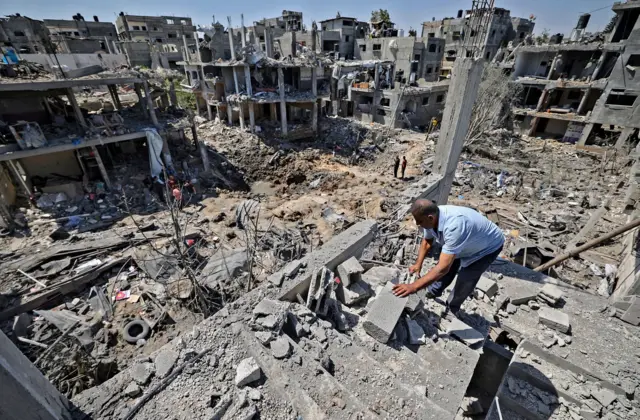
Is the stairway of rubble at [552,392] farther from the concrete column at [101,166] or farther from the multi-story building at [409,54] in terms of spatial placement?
the multi-story building at [409,54]

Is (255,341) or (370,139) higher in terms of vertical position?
(255,341)

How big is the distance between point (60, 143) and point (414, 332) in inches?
641

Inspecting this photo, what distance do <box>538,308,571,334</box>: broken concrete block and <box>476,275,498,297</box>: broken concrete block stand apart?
0.76 meters

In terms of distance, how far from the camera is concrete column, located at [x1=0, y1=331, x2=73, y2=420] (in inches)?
90.2

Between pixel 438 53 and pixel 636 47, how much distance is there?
53.9 ft

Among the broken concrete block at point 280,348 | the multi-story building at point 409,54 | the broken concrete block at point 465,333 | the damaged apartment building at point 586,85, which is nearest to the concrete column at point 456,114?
the broken concrete block at point 465,333

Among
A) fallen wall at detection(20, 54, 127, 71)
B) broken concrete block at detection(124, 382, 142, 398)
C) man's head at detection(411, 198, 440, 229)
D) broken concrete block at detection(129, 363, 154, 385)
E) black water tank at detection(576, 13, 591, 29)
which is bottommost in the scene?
broken concrete block at detection(124, 382, 142, 398)

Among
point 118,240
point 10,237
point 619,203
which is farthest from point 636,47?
point 10,237

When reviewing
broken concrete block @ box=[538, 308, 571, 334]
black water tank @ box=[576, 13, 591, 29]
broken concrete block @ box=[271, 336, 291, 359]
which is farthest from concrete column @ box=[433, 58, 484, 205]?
black water tank @ box=[576, 13, 591, 29]

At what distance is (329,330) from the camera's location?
12.8ft

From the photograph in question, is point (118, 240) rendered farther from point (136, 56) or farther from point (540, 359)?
point (136, 56)

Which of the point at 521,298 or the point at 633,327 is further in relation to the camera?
the point at 521,298

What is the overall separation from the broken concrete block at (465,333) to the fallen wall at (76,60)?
19.5 m

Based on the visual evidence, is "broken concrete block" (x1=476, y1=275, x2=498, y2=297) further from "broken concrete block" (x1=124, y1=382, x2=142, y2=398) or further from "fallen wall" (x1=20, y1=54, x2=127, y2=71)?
"fallen wall" (x1=20, y1=54, x2=127, y2=71)
